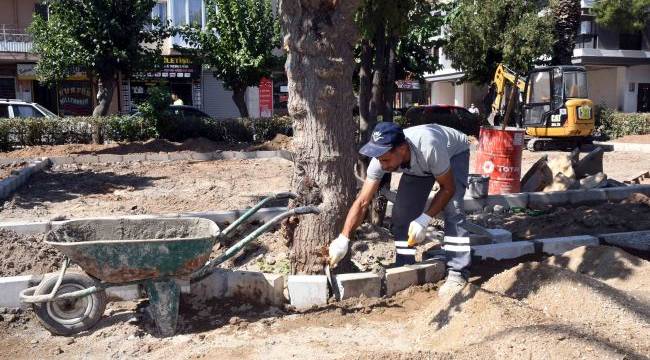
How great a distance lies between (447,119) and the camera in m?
20.8

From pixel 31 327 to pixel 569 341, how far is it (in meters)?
3.52

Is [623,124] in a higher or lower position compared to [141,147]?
higher

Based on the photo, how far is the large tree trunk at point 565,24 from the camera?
2062 cm

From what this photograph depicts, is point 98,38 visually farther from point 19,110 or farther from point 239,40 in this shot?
point 239,40

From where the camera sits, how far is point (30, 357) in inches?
150

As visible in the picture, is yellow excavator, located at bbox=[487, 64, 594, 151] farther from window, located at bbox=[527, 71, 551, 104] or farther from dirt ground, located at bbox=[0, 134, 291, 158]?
dirt ground, located at bbox=[0, 134, 291, 158]

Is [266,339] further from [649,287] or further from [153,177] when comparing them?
[153,177]

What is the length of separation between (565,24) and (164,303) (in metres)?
20.0

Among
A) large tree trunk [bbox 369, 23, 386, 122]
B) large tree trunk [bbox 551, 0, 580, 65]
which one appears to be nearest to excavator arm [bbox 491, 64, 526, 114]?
large tree trunk [bbox 551, 0, 580, 65]

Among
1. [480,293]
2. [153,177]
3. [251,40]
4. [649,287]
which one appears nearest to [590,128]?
[251,40]

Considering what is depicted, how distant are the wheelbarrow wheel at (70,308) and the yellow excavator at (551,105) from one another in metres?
14.4

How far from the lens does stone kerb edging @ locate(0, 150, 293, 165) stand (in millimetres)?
12617

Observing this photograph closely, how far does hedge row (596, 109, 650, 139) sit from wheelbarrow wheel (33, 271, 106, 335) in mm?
21651

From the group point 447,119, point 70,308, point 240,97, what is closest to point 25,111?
point 240,97
